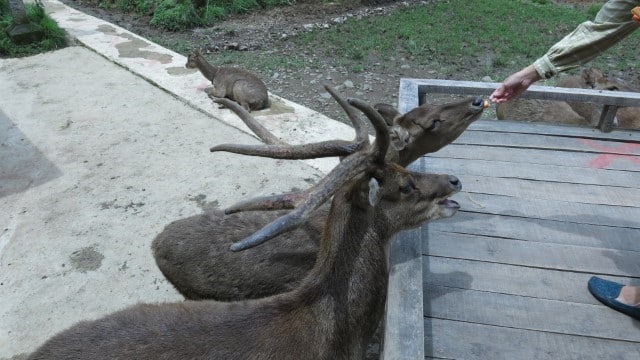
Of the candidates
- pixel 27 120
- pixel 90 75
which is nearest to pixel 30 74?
pixel 90 75

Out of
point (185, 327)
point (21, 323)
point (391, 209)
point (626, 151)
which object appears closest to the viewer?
point (185, 327)

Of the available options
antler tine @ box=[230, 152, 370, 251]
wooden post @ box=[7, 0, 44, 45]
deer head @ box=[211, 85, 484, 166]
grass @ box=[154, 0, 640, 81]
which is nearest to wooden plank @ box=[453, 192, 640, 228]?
deer head @ box=[211, 85, 484, 166]

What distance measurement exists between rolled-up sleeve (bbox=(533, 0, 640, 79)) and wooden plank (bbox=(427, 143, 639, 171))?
3.36ft

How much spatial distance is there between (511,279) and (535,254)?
0.99ft

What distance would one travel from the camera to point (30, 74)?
7.68 metres

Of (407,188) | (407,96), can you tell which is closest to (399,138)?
(407,96)

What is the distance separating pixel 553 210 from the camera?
3699mm

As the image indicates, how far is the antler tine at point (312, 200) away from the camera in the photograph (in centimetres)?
232

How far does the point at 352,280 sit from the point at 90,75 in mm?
6289

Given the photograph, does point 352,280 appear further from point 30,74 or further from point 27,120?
point 30,74

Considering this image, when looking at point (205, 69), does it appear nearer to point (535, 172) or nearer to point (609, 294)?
point (535, 172)

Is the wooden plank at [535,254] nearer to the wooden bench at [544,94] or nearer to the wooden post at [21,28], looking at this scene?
the wooden bench at [544,94]

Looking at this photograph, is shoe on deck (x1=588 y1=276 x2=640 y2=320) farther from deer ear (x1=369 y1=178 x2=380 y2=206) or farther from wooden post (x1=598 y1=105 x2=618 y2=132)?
wooden post (x1=598 y1=105 x2=618 y2=132)

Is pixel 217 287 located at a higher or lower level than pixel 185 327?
lower
